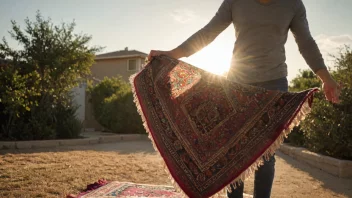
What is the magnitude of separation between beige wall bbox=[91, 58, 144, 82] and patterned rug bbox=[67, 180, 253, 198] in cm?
2079

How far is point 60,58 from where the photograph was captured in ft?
34.2

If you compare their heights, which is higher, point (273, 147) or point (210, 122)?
point (210, 122)

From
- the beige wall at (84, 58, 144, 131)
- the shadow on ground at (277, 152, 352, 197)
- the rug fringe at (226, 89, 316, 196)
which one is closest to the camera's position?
the rug fringe at (226, 89, 316, 196)

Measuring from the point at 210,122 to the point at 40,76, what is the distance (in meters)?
9.18

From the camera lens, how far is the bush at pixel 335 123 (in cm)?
623

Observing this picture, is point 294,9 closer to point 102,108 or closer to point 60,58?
point 60,58

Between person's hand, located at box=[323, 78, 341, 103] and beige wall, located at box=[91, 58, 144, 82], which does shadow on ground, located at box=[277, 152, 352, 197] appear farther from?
beige wall, located at box=[91, 58, 144, 82]

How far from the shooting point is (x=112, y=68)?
25891 millimetres

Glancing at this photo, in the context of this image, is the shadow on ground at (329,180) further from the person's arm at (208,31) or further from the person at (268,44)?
the person's arm at (208,31)

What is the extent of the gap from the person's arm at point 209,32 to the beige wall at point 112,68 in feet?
71.8

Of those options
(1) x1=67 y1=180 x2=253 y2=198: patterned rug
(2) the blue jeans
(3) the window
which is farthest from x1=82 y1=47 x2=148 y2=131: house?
(2) the blue jeans

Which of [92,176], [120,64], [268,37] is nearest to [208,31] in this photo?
[268,37]

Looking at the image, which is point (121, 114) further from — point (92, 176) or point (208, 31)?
A: point (208, 31)

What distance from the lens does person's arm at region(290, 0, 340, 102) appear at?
2.39m
